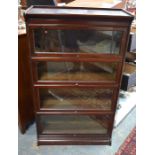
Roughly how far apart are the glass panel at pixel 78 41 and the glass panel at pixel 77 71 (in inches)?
5.3

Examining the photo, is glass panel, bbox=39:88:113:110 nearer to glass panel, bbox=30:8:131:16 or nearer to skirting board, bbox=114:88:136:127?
skirting board, bbox=114:88:136:127

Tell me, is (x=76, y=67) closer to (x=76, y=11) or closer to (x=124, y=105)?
(x=76, y=11)

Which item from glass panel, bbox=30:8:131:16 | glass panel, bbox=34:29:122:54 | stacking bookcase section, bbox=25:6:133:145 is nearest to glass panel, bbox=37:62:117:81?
stacking bookcase section, bbox=25:6:133:145

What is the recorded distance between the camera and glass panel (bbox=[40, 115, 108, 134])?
1709 mm

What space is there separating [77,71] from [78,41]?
0.86 ft

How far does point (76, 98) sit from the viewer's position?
1.63 m

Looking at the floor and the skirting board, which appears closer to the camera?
the floor

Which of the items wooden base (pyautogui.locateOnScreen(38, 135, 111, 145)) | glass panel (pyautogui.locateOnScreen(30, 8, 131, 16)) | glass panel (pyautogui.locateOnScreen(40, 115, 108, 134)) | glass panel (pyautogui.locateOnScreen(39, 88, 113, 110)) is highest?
glass panel (pyautogui.locateOnScreen(30, 8, 131, 16))

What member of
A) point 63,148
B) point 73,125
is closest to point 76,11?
point 73,125

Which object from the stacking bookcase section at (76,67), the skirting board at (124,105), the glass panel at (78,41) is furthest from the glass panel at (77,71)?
the skirting board at (124,105)

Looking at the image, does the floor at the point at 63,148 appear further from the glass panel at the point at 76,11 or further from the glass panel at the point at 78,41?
the glass panel at the point at 76,11

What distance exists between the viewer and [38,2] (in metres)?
1.73

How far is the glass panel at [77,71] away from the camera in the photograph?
4.72 feet
